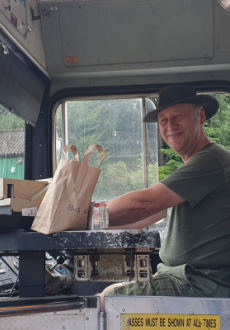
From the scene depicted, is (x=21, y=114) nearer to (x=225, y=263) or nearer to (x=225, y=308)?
(x=225, y=263)

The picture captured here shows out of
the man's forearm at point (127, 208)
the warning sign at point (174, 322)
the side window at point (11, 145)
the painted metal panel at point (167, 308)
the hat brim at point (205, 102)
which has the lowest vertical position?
the warning sign at point (174, 322)

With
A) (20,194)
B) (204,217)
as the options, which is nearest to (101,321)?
(20,194)

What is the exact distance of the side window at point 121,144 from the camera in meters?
3.47

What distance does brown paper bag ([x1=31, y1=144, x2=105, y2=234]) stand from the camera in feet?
5.79

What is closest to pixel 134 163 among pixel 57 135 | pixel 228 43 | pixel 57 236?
pixel 57 135

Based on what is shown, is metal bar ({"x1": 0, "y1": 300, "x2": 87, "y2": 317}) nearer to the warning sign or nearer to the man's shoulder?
the warning sign

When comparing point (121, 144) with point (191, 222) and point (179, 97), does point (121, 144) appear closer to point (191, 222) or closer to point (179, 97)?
point (179, 97)

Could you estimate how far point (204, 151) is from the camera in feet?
7.38

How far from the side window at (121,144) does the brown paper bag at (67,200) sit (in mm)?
1569

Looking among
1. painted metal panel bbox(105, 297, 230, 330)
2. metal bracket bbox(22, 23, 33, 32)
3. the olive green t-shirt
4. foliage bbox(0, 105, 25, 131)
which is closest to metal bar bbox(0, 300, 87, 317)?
painted metal panel bbox(105, 297, 230, 330)

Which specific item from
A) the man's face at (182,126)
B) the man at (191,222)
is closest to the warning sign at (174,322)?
the man at (191,222)

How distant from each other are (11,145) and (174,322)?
2007 mm

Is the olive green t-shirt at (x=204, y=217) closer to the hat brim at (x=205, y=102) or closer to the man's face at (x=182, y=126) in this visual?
the man's face at (x=182, y=126)

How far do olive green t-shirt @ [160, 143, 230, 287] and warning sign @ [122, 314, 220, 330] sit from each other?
35cm
